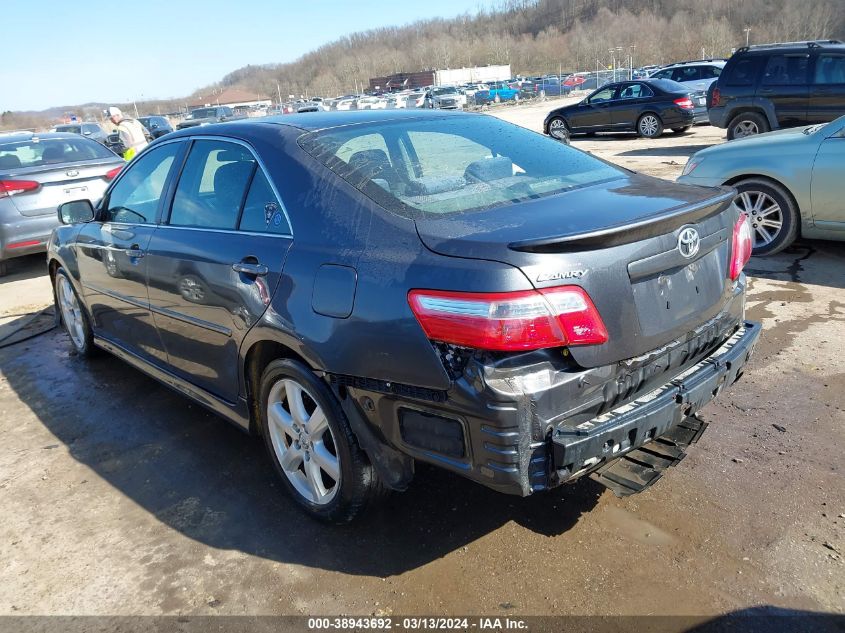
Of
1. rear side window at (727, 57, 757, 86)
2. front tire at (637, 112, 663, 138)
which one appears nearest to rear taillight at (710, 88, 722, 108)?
rear side window at (727, 57, 757, 86)

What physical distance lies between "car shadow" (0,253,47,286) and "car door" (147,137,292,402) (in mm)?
6070

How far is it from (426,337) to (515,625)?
107cm

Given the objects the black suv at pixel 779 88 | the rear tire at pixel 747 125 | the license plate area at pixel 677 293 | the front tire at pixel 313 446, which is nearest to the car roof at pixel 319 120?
the front tire at pixel 313 446

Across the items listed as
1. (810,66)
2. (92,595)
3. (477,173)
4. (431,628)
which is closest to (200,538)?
(92,595)

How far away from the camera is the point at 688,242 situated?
248cm

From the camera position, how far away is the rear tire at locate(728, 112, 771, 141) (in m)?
12.2

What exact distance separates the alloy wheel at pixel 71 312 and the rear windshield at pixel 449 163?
10.3ft

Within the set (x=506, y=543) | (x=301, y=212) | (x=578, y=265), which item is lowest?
(x=506, y=543)

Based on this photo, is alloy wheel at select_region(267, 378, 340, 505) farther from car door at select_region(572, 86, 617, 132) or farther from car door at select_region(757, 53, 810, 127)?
car door at select_region(572, 86, 617, 132)

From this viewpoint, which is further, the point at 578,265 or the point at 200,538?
the point at 200,538

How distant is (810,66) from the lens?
11367mm

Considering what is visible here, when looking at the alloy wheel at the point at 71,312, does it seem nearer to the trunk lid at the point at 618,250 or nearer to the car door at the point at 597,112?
the trunk lid at the point at 618,250

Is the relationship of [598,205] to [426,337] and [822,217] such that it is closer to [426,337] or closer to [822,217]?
[426,337]

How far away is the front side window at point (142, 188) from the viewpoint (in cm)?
382
